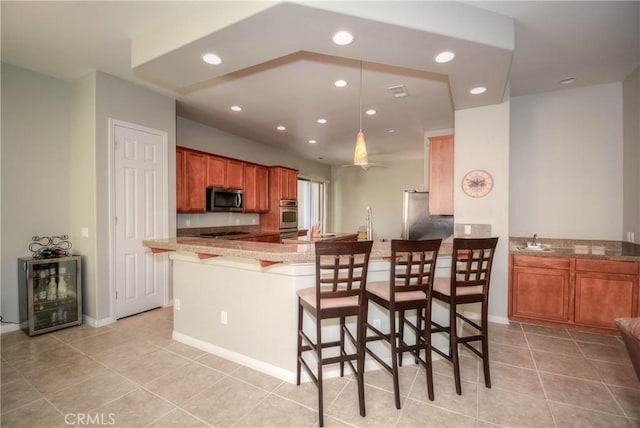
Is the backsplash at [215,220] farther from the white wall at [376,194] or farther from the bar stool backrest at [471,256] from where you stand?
the bar stool backrest at [471,256]

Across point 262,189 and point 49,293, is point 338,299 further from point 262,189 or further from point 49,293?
point 262,189

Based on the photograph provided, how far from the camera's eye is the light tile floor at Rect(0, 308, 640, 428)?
1.89 m

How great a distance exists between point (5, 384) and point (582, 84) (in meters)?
6.36

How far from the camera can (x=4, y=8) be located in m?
2.33

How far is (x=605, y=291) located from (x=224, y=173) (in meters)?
Result: 5.41

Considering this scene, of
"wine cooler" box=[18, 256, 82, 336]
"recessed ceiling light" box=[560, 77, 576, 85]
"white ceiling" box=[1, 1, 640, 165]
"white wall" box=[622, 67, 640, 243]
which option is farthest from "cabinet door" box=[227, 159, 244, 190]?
"white wall" box=[622, 67, 640, 243]

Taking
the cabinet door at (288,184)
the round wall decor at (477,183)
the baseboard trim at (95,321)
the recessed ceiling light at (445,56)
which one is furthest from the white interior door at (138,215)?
the round wall decor at (477,183)

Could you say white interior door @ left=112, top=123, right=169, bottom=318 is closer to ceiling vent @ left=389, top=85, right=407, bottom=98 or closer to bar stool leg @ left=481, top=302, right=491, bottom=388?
ceiling vent @ left=389, top=85, right=407, bottom=98

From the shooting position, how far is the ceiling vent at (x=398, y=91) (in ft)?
11.7

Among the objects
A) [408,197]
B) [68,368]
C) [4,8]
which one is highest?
[4,8]

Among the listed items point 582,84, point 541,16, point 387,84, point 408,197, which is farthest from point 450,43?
point 408,197

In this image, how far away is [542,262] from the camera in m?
3.33

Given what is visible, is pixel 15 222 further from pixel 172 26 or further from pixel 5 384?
pixel 172 26

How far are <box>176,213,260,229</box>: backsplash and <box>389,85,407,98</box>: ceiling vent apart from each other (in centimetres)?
370
